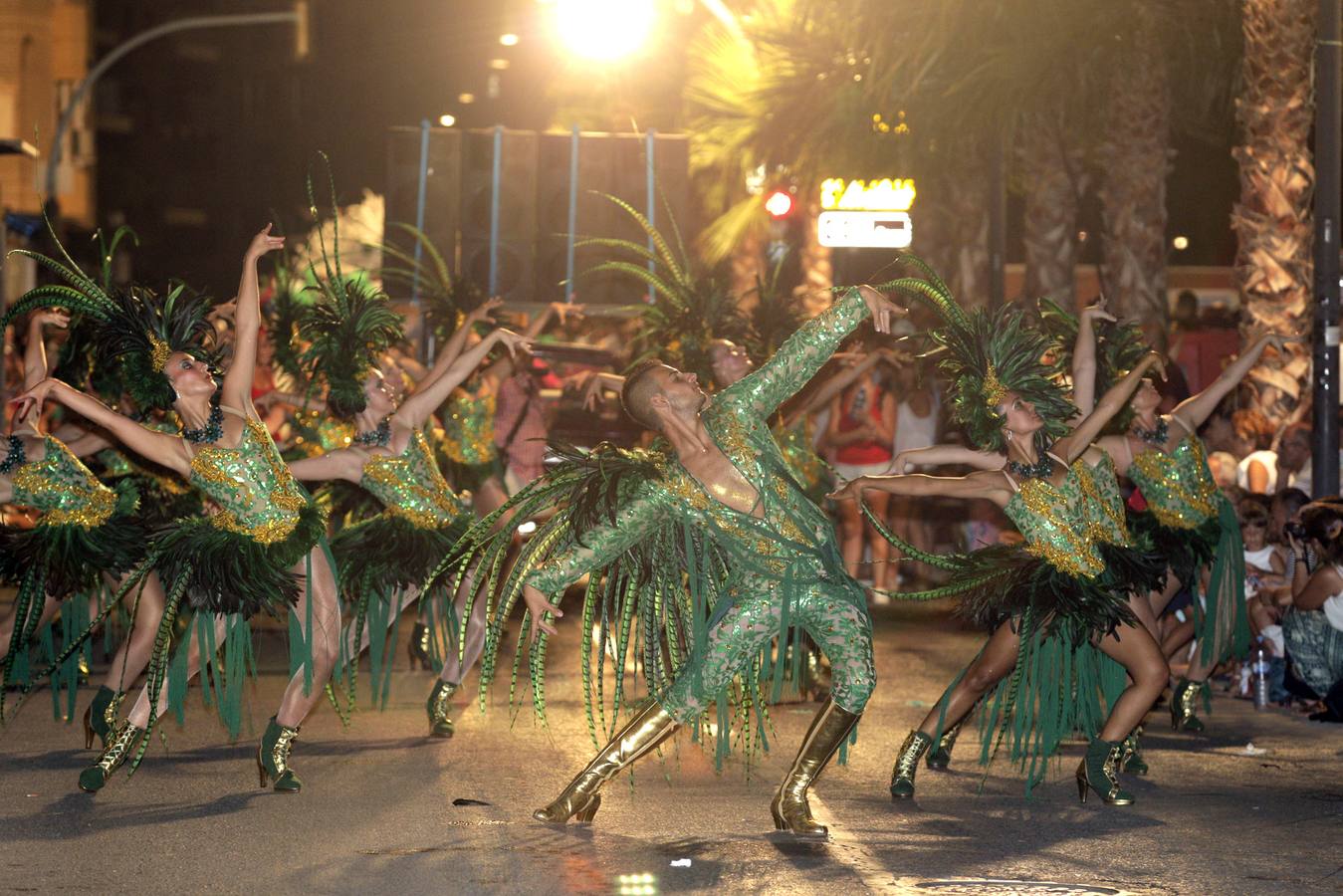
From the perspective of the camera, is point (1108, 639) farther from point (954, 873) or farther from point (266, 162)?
point (266, 162)

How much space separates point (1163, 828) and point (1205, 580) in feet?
10.1

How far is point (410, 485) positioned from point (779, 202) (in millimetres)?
10758

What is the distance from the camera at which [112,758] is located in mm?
7832

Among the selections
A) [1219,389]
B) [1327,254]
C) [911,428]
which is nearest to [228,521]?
[1219,389]

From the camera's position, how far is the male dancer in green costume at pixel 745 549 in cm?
700

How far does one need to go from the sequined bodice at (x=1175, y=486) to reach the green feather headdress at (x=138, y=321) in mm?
4344

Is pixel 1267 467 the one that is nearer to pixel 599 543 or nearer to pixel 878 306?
pixel 878 306

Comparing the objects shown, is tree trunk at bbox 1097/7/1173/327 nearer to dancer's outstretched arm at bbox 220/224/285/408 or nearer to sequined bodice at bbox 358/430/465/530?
sequined bodice at bbox 358/430/465/530

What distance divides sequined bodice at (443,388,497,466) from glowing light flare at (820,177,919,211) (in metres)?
7.04

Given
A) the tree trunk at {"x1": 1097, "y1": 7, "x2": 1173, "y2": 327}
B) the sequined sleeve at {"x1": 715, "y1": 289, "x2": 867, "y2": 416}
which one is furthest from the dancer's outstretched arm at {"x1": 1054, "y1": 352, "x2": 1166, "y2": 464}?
the tree trunk at {"x1": 1097, "y1": 7, "x2": 1173, "y2": 327}

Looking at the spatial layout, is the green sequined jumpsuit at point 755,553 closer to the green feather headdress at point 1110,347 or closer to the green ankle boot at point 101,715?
the green feather headdress at point 1110,347

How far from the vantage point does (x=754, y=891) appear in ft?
20.4

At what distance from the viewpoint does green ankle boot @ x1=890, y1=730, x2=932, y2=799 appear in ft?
26.0

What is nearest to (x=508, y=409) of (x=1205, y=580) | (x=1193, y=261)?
(x=1205, y=580)
